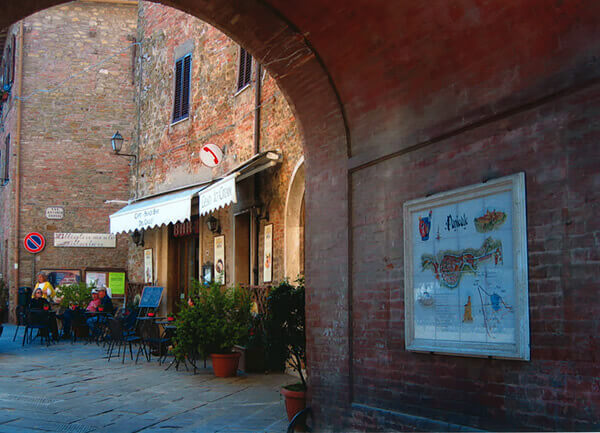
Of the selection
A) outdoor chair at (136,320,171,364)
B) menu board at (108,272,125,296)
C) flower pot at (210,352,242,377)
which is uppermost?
menu board at (108,272,125,296)

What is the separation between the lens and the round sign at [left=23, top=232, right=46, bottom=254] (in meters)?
19.4

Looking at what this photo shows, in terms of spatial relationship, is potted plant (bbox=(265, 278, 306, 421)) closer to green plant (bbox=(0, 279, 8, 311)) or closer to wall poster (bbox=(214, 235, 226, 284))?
wall poster (bbox=(214, 235, 226, 284))

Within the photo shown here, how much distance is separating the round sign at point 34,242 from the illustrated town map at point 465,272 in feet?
56.5

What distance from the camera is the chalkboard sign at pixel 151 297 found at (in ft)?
43.4

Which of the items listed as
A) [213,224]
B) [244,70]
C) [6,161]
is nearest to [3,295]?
[6,161]

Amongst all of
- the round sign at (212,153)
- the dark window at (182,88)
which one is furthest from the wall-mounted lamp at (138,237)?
the round sign at (212,153)

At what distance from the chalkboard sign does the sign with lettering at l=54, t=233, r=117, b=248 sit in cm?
728

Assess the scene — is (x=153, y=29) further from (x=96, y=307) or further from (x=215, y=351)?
(x=215, y=351)

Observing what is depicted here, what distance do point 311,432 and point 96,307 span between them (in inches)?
395

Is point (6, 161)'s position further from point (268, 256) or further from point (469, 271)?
point (469, 271)

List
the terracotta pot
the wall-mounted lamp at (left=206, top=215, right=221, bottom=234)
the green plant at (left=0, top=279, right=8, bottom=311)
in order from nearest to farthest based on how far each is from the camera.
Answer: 1. the terracotta pot
2. the wall-mounted lamp at (left=206, top=215, right=221, bottom=234)
3. the green plant at (left=0, top=279, right=8, bottom=311)

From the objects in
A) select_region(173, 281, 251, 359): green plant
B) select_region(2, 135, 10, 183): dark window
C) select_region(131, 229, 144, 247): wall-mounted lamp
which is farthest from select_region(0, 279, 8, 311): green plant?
select_region(173, 281, 251, 359): green plant

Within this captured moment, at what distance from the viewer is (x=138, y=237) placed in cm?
1566

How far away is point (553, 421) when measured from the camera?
3600 millimetres
